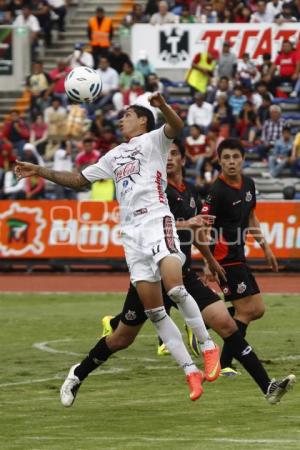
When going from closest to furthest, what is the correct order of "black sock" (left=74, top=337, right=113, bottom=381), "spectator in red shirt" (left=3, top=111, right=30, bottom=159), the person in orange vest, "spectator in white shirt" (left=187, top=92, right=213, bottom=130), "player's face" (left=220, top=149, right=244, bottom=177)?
"black sock" (left=74, top=337, right=113, bottom=381) → "player's face" (left=220, top=149, right=244, bottom=177) → "spectator in white shirt" (left=187, top=92, right=213, bottom=130) → "spectator in red shirt" (left=3, top=111, right=30, bottom=159) → the person in orange vest

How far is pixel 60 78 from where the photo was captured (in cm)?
3145

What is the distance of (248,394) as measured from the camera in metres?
11.2

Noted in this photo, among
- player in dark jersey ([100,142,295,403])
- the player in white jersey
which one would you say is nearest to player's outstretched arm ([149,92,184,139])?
the player in white jersey

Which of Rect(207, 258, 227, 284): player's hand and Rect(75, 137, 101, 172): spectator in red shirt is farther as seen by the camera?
Rect(75, 137, 101, 172): spectator in red shirt

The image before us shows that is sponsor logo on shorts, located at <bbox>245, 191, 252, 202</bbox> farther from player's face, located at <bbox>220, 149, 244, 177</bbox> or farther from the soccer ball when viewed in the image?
the soccer ball

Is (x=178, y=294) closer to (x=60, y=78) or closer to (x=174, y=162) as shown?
(x=174, y=162)

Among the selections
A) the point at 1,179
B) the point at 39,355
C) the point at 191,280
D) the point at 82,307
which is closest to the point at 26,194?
the point at 1,179

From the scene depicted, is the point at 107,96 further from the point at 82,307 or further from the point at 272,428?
the point at 272,428

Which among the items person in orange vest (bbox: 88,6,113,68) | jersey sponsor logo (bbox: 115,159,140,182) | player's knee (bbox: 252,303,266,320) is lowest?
person in orange vest (bbox: 88,6,113,68)

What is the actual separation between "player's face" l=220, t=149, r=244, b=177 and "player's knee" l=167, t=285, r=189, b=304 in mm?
2332

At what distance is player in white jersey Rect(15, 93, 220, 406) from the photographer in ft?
32.9

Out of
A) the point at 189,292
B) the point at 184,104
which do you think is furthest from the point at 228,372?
the point at 184,104

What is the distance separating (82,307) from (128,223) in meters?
9.59

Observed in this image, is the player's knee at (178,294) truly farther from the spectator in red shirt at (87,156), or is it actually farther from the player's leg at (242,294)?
the spectator in red shirt at (87,156)
